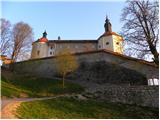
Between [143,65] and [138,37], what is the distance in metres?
3.11

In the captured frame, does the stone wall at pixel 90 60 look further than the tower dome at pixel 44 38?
No

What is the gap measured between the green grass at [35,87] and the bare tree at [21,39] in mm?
6638

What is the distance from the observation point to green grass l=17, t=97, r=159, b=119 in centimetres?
972

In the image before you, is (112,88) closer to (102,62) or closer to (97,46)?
(102,62)

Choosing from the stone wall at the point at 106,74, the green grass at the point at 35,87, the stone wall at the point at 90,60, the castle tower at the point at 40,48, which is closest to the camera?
the green grass at the point at 35,87

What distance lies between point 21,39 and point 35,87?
12125 millimetres

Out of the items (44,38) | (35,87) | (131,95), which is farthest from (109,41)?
(131,95)

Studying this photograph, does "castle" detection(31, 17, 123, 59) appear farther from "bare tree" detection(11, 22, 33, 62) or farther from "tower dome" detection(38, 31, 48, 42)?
"bare tree" detection(11, 22, 33, 62)

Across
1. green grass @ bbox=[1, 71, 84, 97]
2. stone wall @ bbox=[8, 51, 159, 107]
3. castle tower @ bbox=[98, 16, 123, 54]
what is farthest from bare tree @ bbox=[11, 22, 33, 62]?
castle tower @ bbox=[98, 16, 123, 54]

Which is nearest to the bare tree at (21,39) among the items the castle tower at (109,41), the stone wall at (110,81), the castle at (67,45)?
the stone wall at (110,81)

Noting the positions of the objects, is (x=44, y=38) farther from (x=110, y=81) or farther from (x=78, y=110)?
(x=78, y=110)

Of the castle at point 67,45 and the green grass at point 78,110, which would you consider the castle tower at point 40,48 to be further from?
the green grass at point 78,110

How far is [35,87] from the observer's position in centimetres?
1998

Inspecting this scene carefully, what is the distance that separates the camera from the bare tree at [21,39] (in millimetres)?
29469
